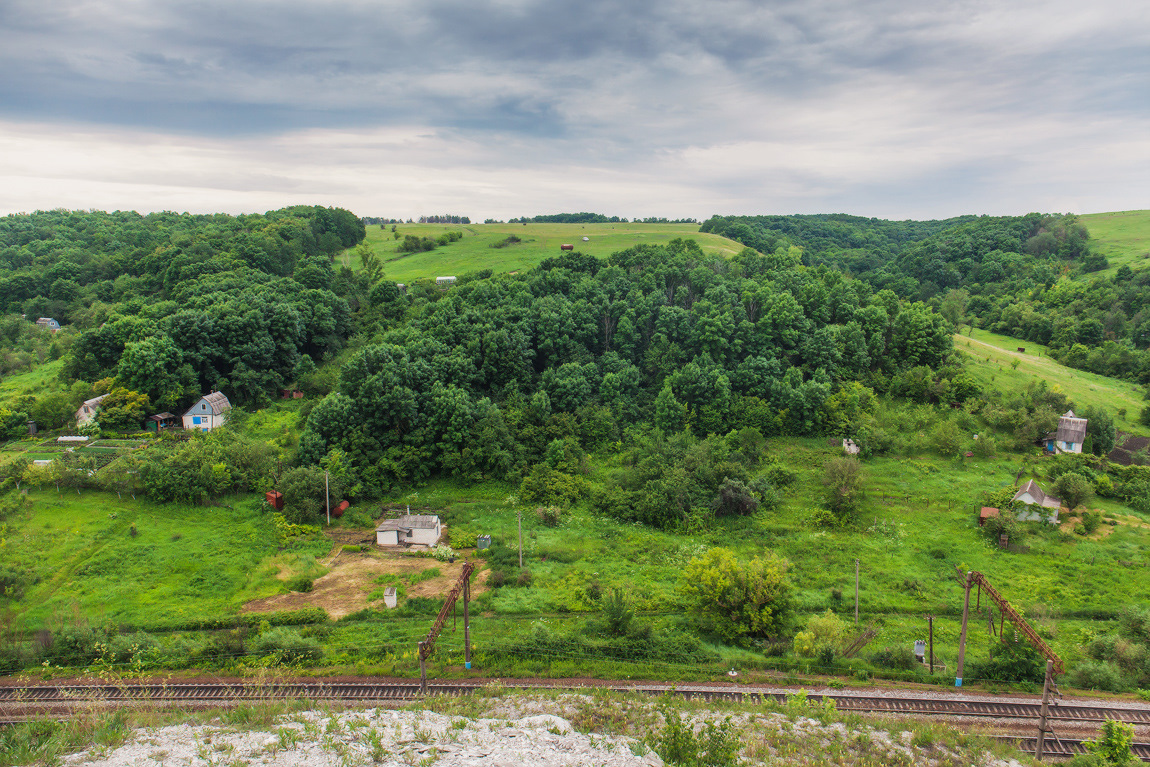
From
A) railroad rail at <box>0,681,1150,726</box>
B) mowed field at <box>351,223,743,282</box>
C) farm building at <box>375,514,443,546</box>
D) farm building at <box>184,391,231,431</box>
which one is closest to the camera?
railroad rail at <box>0,681,1150,726</box>

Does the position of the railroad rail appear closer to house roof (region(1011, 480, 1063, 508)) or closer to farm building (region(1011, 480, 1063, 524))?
farm building (region(1011, 480, 1063, 524))

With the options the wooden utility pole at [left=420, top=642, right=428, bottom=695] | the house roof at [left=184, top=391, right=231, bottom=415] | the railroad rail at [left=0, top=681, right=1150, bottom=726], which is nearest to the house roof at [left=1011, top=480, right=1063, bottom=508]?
the railroad rail at [left=0, top=681, right=1150, bottom=726]

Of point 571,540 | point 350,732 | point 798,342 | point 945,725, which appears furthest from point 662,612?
point 798,342

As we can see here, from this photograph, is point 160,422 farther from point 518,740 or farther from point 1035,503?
point 1035,503

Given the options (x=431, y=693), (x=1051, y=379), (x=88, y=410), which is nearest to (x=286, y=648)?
(x=431, y=693)

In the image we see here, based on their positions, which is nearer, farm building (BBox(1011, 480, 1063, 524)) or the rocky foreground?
the rocky foreground
